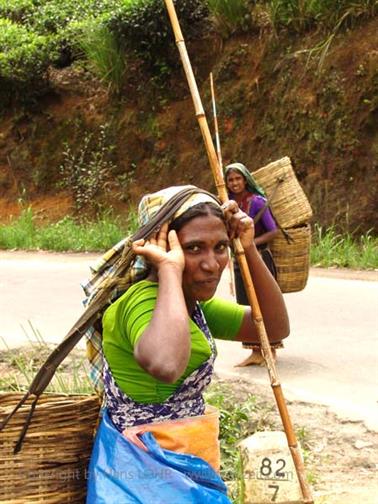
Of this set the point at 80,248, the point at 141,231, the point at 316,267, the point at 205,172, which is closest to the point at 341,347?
the point at 316,267

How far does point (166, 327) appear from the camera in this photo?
2.69 m

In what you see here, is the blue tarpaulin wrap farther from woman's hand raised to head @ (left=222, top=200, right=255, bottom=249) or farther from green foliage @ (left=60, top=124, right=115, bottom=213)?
green foliage @ (left=60, top=124, right=115, bottom=213)

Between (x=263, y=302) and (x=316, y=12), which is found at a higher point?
(x=316, y=12)

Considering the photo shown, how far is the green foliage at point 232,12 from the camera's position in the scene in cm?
1745

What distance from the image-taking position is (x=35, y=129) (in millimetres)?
20906

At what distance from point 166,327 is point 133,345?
127mm

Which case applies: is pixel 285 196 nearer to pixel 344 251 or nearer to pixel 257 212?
pixel 257 212

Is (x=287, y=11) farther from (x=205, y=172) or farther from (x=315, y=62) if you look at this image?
(x=205, y=172)

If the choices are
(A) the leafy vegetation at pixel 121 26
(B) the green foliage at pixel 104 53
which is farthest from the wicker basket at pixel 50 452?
(B) the green foliage at pixel 104 53

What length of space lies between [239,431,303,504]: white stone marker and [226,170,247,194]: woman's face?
12.2 feet

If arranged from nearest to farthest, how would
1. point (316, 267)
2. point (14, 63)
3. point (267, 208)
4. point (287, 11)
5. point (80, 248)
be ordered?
1. point (267, 208)
2. point (316, 267)
3. point (80, 248)
4. point (287, 11)
5. point (14, 63)

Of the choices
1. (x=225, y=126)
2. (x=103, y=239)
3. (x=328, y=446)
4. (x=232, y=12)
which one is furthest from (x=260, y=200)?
(x=232, y=12)

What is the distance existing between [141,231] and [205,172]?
14.6 metres

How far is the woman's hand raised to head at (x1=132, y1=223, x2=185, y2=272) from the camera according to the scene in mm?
2836
